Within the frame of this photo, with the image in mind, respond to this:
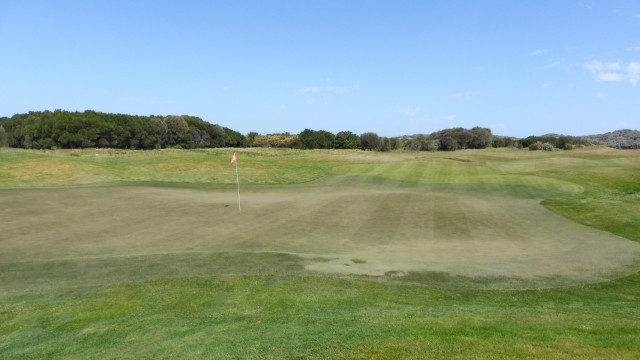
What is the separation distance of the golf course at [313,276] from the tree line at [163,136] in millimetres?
113127

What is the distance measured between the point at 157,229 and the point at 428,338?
2085 centimetres

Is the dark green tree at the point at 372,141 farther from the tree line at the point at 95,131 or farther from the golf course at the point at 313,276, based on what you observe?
the golf course at the point at 313,276

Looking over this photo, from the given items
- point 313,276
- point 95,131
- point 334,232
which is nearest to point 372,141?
point 95,131

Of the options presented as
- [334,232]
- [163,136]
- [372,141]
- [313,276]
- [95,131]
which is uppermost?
[95,131]

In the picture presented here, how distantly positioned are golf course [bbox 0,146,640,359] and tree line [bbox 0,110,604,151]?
113m

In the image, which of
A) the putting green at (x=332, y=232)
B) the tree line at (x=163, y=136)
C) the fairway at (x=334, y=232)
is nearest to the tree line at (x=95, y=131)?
the tree line at (x=163, y=136)

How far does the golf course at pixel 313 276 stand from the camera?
35.6ft

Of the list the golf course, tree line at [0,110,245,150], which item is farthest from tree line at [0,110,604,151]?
the golf course

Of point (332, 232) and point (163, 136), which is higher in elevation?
point (163, 136)

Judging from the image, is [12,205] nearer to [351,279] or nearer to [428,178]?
[351,279]

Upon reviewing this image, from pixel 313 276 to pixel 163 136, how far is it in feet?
540

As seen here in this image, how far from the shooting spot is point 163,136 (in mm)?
172250

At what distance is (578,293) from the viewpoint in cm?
1698

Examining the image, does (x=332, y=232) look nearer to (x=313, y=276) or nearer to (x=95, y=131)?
(x=313, y=276)
